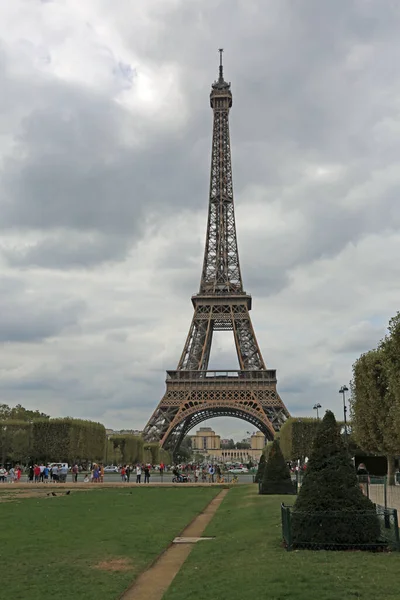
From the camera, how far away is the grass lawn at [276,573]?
33.9 feet

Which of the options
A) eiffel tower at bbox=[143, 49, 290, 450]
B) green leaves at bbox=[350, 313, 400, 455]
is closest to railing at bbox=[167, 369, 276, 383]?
eiffel tower at bbox=[143, 49, 290, 450]

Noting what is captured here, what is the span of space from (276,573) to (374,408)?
117 feet

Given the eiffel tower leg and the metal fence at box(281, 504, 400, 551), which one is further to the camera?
the eiffel tower leg

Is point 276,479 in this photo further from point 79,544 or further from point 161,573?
point 161,573

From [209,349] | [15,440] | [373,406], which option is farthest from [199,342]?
[373,406]

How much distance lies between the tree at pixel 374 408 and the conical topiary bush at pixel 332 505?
26788 millimetres

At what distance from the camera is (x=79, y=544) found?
651 inches

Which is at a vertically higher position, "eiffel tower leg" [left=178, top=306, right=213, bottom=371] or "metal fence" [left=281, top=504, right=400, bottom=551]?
"eiffel tower leg" [left=178, top=306, right=213, bottom=371]

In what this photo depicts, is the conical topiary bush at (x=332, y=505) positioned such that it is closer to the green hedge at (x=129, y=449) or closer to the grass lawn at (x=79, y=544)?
the grass lawn at (x=79, y=544)

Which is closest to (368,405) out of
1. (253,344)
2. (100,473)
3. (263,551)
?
(100,473)

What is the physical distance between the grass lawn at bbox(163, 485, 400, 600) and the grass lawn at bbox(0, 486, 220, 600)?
137 centimetres

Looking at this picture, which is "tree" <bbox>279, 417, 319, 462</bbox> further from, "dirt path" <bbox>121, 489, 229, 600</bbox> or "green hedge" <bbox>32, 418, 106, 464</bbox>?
"dirt path" <bbox>121, 489, 229, 600</bbox>

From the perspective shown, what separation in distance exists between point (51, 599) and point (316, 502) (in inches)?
287

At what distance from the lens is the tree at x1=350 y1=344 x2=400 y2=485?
141 ft
